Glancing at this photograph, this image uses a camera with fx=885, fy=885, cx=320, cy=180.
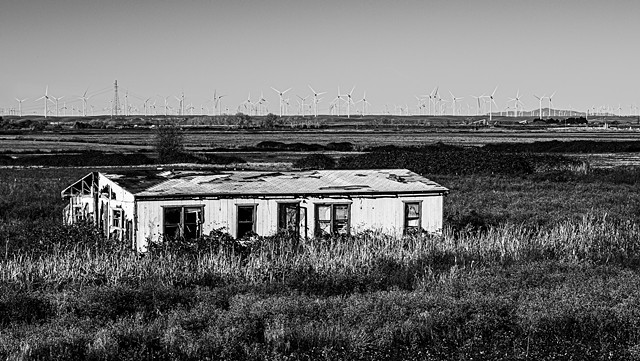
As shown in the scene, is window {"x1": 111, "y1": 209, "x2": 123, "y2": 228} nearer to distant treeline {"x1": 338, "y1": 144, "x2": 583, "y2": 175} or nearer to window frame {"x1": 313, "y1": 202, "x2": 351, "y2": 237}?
window frame {"x1": 313, "y1": 202, "x2": 351, "y2": 237}

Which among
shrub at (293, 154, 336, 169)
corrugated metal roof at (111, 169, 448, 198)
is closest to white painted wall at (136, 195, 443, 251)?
corrugated metal roof at (111, 169, 448, 198)

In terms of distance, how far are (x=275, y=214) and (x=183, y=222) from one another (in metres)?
2.73

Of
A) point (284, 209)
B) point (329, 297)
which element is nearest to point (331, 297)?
point (329, 297)

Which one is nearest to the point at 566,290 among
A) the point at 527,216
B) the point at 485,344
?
the point at 485,344

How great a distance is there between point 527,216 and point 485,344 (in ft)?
69.7

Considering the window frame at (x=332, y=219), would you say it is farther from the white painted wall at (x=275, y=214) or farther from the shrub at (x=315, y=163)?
the shrub at (x=315, y=163)

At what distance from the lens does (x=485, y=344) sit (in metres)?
16.0

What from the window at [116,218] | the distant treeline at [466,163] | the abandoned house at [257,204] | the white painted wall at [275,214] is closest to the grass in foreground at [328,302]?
the white painted wall at [275,214]

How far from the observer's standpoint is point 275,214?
84.6ft

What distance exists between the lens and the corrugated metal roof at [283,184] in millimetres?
25344

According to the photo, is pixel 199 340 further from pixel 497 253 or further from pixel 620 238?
pixel 620 238

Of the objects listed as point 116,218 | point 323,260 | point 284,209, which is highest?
point 284,209

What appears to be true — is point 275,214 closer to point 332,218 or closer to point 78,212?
point 332,218

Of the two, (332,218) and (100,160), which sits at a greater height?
(332,218)
